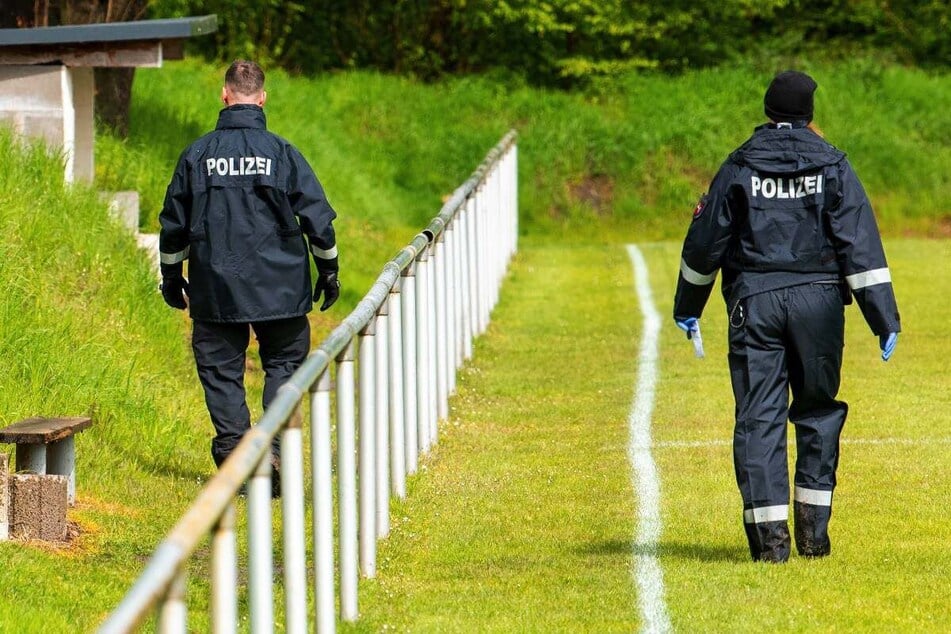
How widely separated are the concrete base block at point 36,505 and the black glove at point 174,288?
1.51 meters

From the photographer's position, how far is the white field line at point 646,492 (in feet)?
22.5

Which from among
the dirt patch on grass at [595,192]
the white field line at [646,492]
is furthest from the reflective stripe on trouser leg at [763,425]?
the dirt patch on grass at [595,192]

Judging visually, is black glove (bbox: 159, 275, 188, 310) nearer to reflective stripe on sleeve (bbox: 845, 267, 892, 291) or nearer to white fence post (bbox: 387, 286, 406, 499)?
white fence post (bbox: 387, 286, 406, 499)

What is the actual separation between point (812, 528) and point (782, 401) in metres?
0.54

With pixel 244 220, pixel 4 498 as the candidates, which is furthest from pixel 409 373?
pixel 4 498

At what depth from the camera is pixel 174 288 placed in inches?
356

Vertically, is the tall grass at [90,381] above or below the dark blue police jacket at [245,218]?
below

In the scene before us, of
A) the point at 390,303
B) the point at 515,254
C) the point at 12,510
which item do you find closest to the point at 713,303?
the point at 515,254

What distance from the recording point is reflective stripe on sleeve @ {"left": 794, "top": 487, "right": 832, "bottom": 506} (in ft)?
24.6

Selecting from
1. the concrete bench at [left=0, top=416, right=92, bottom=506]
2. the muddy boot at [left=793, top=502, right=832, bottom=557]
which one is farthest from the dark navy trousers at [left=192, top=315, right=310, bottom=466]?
the muddy boot at [left=793, top=502, right=832, bottom=557]

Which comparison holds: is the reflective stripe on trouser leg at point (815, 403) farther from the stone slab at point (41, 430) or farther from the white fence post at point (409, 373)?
the stone slab at point (41, 430)

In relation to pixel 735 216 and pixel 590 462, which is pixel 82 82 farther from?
pixel 735 216

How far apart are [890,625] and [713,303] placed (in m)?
11.3

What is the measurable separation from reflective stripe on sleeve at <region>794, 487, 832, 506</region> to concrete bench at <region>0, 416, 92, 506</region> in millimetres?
3106
